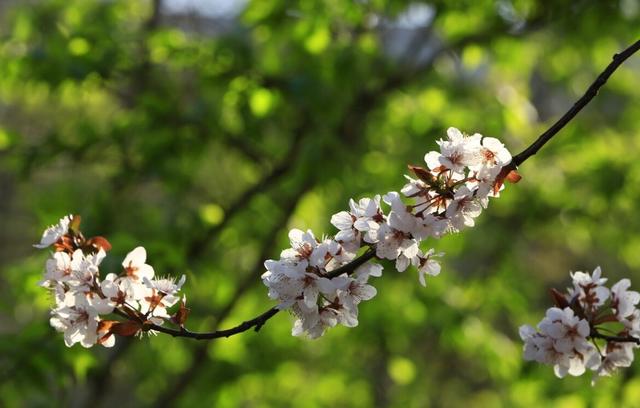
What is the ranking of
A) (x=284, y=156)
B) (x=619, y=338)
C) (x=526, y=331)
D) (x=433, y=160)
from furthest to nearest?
(x=284, y=156) < (x=526, y=331) < (x=619, y=338) < (x=433, y=160)

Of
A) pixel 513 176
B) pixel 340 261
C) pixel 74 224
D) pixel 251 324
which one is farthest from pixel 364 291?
pixel 74 224

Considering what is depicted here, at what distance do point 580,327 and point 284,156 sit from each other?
2.88 metres

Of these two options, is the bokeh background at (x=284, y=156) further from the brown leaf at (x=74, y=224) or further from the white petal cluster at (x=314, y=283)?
the white petal cluster at (x=314, y=283)

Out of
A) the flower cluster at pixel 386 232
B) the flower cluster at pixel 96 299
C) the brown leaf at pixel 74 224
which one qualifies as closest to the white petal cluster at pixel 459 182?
the flower cluster at pixel 386 232

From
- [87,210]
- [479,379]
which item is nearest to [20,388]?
[87,210]

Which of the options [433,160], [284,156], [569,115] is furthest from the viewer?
[284,156]

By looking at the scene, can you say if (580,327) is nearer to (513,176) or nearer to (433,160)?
(513,176)

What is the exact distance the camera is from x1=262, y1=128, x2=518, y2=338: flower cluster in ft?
5.03

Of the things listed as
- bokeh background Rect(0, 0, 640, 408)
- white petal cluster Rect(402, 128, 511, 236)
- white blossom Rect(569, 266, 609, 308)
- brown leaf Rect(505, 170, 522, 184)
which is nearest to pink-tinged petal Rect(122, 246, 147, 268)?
white petal cluster Rect(402, 128, 511, 236)

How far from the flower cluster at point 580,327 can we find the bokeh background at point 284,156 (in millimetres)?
1765

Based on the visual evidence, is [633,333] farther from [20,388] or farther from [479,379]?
[479,379]

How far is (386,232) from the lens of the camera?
154 cm

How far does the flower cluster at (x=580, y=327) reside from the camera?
1.69 metres

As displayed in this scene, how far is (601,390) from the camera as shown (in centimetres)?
414
